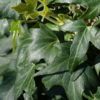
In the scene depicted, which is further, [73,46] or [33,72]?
[33,72]

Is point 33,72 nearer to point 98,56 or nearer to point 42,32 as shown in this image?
point 42,32

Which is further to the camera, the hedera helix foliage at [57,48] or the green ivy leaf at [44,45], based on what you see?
the green ivy leaf at [44,45]

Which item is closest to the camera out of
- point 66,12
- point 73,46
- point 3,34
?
point 73,46

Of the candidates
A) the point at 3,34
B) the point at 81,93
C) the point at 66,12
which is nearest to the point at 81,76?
the point at 81,93

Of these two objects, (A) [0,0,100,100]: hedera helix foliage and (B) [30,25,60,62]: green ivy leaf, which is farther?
(B) [30,25,60,62]: green ivy leaf

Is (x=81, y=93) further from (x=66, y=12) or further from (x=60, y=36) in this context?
(x=66, y=12)

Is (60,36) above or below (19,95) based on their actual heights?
above

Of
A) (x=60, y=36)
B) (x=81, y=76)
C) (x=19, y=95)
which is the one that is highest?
(x=60, y=36)

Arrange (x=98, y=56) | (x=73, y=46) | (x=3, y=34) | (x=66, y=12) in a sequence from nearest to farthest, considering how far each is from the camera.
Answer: (x=73, y=46) < (x=98, y=56) < (x=66, y=12) < (x=3, y=34)
